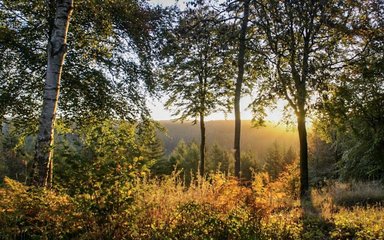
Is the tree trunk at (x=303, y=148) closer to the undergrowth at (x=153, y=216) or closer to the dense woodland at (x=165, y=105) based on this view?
the dense woodland at (x=165, y=105)

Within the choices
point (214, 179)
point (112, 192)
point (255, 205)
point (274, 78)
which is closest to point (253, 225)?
point (255, 205)

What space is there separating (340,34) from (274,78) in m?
3.18

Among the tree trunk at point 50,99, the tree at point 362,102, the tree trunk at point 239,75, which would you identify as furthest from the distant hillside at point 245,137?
the tree trunk at point 50,99

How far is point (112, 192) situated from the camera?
4.62 meters

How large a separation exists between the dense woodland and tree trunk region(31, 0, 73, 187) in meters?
0.02

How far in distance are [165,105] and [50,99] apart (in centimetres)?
1560

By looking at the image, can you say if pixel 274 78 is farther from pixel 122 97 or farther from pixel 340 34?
pixel 122 97

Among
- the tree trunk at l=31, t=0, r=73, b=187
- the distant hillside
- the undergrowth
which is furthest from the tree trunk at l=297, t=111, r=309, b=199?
the distant hillside

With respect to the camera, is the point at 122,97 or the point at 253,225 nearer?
Answer: the point at 253,225

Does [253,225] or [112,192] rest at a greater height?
[112,192]

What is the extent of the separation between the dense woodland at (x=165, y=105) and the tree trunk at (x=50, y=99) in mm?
19

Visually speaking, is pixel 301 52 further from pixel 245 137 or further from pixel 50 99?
pixel 245 137

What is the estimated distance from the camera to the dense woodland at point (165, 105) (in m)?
4.71

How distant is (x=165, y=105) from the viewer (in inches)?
866
